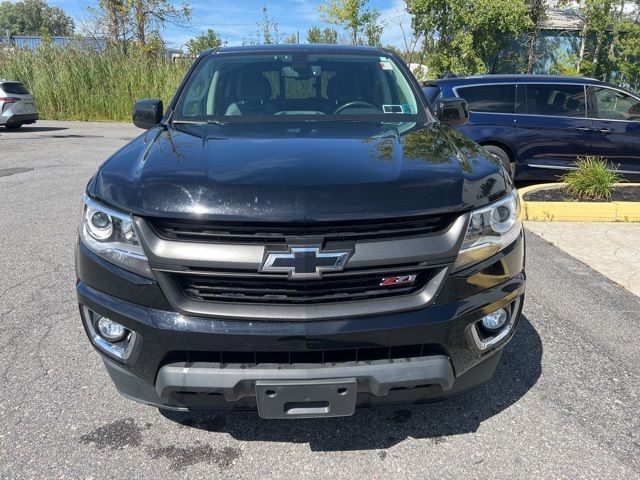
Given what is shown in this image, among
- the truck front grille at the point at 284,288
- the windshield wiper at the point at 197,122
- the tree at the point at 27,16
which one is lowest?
the truck front grille at the point at 284,288

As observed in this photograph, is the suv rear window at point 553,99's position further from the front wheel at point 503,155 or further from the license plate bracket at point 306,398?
the license plate bracket at point 306,398

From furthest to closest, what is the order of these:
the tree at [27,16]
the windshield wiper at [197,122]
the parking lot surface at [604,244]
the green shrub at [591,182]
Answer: the tree at [27,16]
the green shrub at [591,182]
the parking lot surface at [604,244]
the windshield wiper at [197,122]

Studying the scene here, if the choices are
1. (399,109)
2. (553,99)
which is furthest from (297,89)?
(553,99)

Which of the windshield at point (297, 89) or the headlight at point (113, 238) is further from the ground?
the windshield at point (297, 89)

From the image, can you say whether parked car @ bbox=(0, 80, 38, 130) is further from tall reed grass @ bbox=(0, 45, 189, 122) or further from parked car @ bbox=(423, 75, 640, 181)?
parked car @ bbox=(423, 75, 640, 181)

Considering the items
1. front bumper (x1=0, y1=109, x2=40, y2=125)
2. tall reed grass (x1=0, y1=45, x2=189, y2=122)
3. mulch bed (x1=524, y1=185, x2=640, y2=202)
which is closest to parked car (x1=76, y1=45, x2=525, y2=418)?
mulch bed (x1=524, y1=185, x2=640, y2=202)

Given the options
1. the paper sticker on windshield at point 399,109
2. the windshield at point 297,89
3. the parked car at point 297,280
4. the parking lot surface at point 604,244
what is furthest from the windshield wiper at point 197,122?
the parking lot surface at point 604,244

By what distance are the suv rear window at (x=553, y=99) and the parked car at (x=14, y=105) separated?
48.5 feet

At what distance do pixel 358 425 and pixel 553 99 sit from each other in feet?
22.8

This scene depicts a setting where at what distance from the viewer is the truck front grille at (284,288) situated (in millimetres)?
2051

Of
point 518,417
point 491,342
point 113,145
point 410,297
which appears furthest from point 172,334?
point 113,145

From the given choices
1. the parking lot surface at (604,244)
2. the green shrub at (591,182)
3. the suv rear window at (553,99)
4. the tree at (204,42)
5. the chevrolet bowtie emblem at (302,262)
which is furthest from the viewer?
the tree at (204,42)

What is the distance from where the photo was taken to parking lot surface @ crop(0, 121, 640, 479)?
2373 mm

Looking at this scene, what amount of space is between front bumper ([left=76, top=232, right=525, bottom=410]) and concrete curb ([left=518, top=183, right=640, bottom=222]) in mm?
4743
